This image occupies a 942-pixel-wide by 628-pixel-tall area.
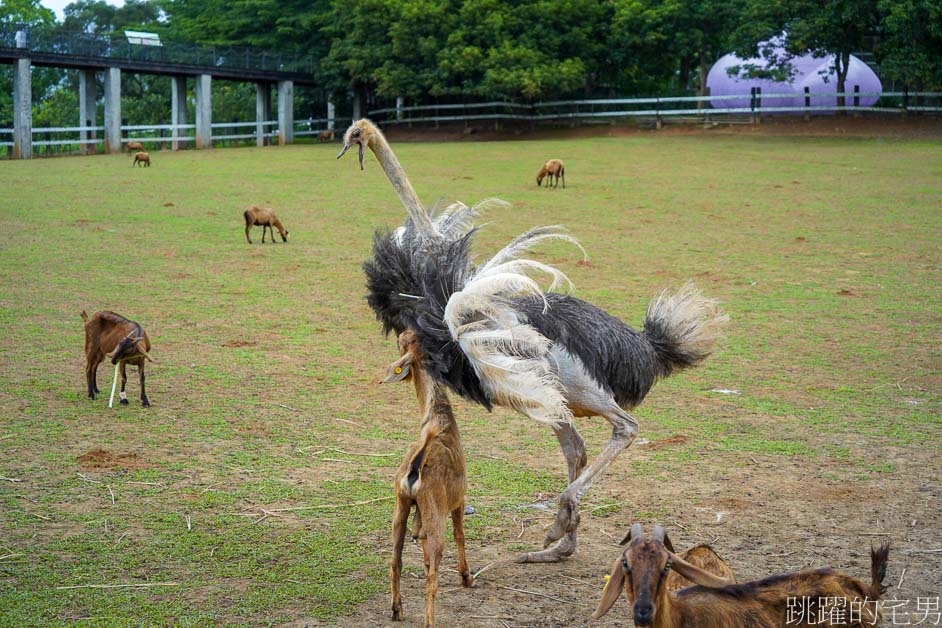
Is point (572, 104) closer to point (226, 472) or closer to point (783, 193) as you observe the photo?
point (783, 193)

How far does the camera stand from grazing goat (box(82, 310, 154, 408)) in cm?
820

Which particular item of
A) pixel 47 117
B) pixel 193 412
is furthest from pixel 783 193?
pixel 47 117

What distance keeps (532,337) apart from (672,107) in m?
40.5

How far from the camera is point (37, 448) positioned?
7281 mm

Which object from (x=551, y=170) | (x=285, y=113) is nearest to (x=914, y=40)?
(x=551, y=170)

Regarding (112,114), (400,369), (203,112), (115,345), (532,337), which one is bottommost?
(115,345)

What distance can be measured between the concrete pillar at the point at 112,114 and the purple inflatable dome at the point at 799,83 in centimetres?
2350

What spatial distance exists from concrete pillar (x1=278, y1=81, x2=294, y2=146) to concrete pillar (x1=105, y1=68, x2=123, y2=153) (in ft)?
29.7

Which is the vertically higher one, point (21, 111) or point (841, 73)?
point (841, 73)

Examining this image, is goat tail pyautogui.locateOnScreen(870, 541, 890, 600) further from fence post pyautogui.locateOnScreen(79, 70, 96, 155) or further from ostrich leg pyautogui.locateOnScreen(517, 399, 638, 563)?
fence post pyautogui.locateOnScreen(79, 70, 96, 155)

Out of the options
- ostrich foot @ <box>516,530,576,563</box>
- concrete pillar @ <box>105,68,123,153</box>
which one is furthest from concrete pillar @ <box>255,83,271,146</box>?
ostrich foot @ <box>516,530,576,563</box>

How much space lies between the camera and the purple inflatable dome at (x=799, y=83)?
133ft

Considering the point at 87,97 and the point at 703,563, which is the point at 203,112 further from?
the point at 703,563

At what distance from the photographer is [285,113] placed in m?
47.5
